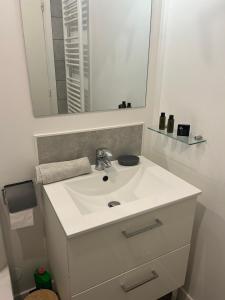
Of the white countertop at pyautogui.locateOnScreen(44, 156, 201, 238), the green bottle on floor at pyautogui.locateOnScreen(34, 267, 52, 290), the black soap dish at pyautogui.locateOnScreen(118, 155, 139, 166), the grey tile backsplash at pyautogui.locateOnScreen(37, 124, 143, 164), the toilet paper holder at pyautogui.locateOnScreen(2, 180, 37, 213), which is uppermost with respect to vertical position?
the grey tile backsplash at pyautogui.locateOnScreen(37, 124, 143, 164)

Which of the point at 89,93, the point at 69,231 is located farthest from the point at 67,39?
the point at 69,231

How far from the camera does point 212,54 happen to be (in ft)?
3.45

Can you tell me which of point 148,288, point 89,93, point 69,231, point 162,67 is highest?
point 162,67

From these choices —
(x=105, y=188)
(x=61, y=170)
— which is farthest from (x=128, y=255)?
(x=61, y=170)

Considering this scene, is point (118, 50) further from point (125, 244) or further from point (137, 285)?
point (137, 285)

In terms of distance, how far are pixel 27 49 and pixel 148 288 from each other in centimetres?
129

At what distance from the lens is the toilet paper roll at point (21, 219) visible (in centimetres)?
112

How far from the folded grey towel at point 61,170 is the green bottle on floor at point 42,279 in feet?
2.09

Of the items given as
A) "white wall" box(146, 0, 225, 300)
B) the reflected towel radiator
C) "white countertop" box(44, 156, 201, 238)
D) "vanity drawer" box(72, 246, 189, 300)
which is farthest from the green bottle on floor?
the reflected towel radiator

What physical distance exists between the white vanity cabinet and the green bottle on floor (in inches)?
14.7

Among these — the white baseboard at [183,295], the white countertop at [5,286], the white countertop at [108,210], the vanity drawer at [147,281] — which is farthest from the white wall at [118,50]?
the white baseboard at [183,295]

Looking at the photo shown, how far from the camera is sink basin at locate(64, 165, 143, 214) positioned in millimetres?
1183

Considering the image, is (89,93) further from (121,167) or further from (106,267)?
(106,267)

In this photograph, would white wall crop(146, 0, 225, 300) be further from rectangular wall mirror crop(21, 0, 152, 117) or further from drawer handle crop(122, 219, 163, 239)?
drawer handle crop(122, 219, 163, 239)
